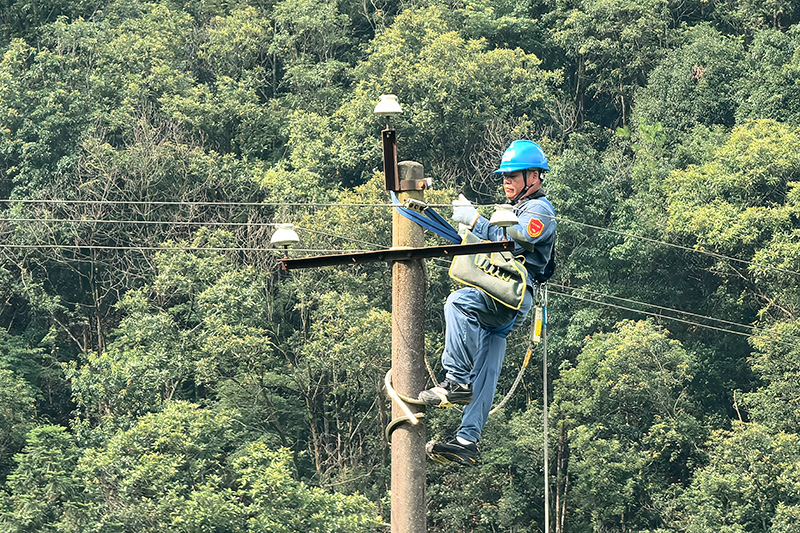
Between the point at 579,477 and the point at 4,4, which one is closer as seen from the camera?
the point at 579,477

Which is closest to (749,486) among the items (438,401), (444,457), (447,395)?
(444,457)

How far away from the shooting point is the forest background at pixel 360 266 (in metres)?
29.6

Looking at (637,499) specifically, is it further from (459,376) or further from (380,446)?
(459,376)

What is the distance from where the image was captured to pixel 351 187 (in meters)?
36.2

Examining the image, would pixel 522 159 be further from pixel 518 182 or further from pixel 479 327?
pixel 479 327

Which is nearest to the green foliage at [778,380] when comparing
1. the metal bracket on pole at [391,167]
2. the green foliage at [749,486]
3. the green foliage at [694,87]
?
the green foliage at [749,486]

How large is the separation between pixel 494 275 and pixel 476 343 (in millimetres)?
371

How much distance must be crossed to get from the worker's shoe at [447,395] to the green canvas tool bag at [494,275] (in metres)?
0.49

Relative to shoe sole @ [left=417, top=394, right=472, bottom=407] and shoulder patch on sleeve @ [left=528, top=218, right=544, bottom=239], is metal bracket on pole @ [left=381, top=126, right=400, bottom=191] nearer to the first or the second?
shoulder patch on sleeve @ [left=528, top=218, right=544, bottom=239]

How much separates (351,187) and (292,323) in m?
3.84

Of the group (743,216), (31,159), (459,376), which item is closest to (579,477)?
(743,216)

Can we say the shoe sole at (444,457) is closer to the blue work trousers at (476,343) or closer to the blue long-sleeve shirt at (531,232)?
the blue work trousers at (476,343)

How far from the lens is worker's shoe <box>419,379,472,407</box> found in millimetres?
7746

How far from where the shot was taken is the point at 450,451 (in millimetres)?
8109
